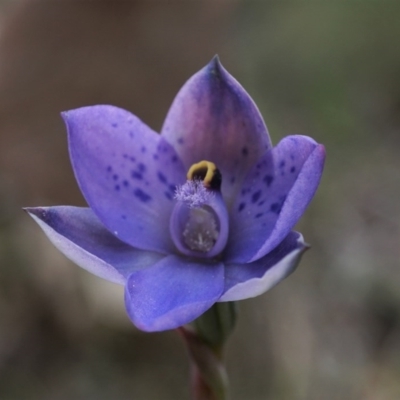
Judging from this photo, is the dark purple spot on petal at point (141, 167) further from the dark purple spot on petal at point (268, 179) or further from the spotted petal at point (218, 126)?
the dark purple spot on petal at point (268, 179)

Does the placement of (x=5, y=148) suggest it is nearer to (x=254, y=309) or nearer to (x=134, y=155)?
(x=254, y=309)

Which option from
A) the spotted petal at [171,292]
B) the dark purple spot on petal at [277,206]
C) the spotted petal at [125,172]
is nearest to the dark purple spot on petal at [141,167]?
the spotted petal at [125,172]

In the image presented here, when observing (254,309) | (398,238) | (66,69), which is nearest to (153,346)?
(254,309)

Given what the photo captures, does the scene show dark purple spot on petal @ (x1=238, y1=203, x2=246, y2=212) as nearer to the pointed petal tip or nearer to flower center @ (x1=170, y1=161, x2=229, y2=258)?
flower center @ (x1=170, y1=161, x2=229, y2=258)

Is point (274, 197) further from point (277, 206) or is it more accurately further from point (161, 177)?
point (161, 177)

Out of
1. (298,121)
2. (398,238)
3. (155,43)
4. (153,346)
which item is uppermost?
(155,43)

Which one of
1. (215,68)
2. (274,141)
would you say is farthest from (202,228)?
(274,141)

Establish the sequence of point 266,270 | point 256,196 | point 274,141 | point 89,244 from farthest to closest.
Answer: point 274,141 → point 256,196 → point 89,244 → point 266,270
